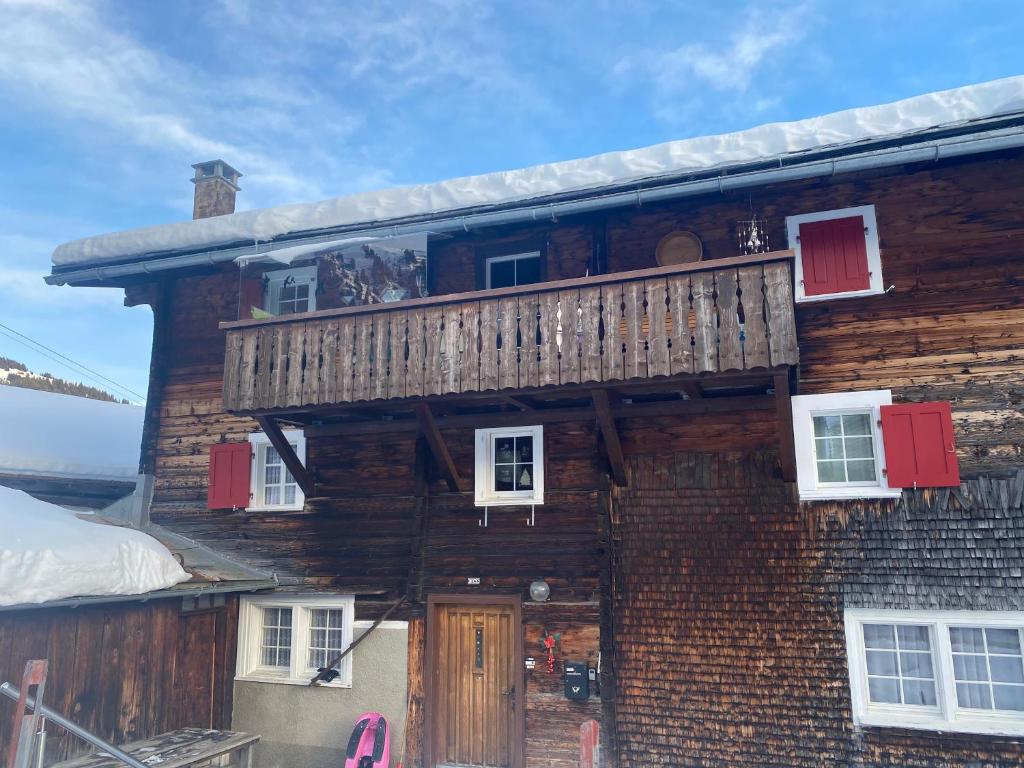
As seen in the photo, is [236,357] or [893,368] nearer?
[893,368]

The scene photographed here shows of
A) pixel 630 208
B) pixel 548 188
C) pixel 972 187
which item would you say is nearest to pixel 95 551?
pixel 548 188

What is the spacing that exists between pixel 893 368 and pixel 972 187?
2545mm

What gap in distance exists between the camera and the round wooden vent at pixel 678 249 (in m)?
10.7

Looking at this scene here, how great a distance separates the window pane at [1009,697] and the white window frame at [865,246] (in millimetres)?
4886

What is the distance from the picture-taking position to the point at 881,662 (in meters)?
9.16

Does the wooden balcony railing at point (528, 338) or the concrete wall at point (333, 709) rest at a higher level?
the wooden balcony railing at point (528, 338)

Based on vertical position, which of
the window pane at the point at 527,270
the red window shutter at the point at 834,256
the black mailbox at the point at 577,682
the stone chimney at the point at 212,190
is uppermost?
the stone chimney at the point at 212,190

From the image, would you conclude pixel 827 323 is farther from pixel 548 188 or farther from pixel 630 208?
pixel 548 188

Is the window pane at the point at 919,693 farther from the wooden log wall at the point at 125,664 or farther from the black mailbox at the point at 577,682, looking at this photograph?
the wooden log wall at the point at 125,664

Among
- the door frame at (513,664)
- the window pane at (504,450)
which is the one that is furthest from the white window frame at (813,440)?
the door frame at (513,664)

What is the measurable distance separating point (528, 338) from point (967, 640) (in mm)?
6337

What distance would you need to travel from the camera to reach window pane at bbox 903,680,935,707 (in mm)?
8906

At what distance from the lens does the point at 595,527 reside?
1048 cm

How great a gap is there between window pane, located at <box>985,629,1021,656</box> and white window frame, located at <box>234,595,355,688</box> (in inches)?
333
